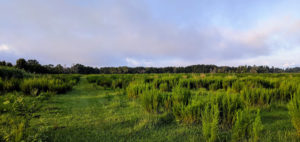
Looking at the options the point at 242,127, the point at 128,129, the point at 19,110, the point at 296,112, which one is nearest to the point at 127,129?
the point at 128,129

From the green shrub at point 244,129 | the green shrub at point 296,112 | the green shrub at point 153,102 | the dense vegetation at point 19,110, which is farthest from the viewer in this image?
the green shrub at point 153,102

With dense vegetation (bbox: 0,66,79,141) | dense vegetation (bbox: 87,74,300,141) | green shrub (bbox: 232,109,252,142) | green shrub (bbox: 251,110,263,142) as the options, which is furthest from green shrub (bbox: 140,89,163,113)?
dense vegetation (bbox: 0,66,79,141)

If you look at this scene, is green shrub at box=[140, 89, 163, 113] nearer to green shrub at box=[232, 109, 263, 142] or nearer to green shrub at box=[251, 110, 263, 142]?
green shrub at box=[232, 109, 263, 142]

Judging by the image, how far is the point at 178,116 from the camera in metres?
2.76

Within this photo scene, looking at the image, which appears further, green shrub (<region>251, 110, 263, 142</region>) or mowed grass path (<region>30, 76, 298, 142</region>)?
mowed grass path (<region>30, 76, 298, 142</region>)

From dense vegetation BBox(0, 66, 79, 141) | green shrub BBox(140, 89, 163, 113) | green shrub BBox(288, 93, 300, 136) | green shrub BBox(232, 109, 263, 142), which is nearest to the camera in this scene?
dense vegetation BBox(0, 66, 79, 141)

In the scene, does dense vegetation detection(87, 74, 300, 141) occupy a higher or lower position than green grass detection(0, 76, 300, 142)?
higher

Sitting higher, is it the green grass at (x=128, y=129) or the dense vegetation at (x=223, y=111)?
the dense vegetation at (x=223, y=111)

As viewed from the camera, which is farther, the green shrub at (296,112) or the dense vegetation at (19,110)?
the green shrub at (296,112)

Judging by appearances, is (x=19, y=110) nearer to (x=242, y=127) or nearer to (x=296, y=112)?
(x=242, y=127)

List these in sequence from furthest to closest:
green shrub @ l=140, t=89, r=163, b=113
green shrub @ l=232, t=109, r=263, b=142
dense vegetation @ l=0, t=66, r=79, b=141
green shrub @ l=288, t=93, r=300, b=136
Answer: green shrub @ l=140, t=89, r=163, b=113, green shrub @ l=288, t=93, r=300, b=136, green shrub @ l=232, t=109, r=263, b=142, dense vegetation @ l=0, t=66, r=79, b=141

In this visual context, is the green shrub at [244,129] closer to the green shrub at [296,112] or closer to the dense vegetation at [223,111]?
the dense vegetation at [223,111]

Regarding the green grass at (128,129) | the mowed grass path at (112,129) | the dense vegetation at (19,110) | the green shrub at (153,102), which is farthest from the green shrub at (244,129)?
the dense vegetation at (19,110)

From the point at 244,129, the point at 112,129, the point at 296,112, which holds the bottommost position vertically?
the point at 112,129
